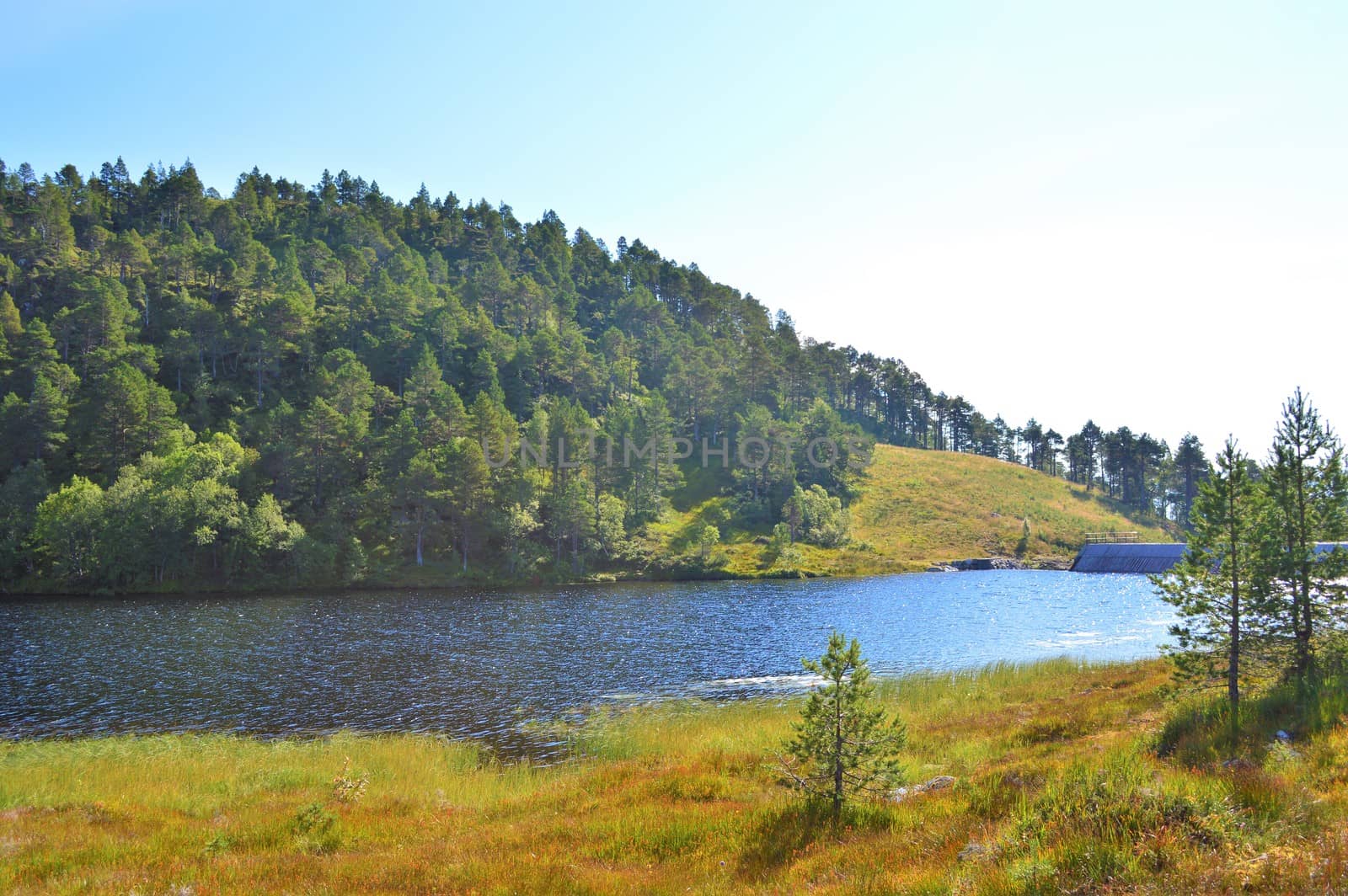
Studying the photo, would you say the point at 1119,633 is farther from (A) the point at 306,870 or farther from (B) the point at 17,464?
(B) the point at 17,464

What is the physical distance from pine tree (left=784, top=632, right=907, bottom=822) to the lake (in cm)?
1774

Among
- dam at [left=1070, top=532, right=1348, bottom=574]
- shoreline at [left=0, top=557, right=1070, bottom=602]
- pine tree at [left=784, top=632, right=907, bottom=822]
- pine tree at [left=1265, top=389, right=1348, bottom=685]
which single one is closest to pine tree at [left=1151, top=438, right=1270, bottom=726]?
pine tree at [left=1265, top=389, right=1348, bottom=685]

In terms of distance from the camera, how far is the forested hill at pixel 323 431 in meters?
98.8

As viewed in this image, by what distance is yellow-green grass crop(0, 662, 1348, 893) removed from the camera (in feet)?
34.8

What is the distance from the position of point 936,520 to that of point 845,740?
144512 mm

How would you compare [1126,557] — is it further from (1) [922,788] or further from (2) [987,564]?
(1) [922,788]

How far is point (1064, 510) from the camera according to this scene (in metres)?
170

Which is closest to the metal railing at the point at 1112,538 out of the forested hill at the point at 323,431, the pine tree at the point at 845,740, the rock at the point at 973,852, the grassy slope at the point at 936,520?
the grassy slope at the point at 936,520

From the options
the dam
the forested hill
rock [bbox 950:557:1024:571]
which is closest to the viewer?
the forested hill

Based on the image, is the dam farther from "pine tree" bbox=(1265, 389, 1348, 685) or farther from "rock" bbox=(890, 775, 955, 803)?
"rock" bbox=(890, 775, 955, 803)

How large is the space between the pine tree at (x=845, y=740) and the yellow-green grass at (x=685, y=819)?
666 millimetres

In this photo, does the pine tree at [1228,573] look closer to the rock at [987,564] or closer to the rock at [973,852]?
the rock at [973,852]

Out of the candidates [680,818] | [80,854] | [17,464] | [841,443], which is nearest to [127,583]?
[17,464]

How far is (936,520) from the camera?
151250 mm
